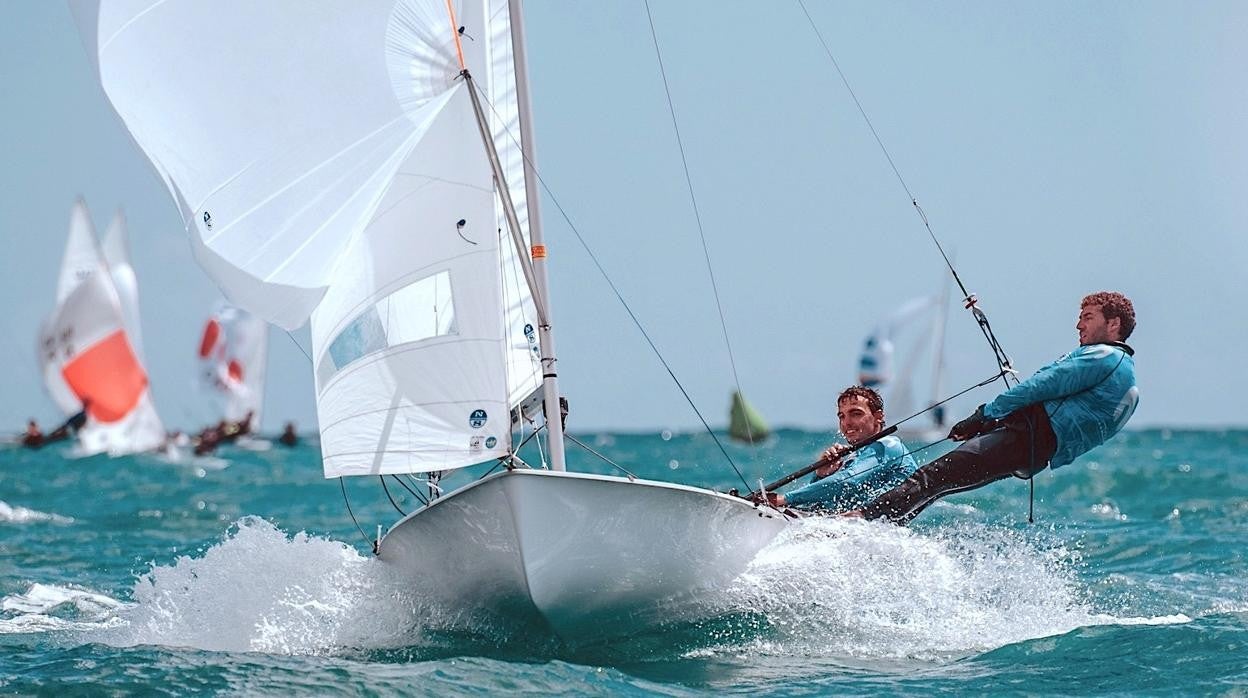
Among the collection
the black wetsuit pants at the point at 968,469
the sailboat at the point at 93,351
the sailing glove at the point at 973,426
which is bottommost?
the black wetsuit pants at the point at 968,469

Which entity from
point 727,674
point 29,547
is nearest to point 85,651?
point 727,674

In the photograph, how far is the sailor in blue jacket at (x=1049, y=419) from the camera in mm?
7422

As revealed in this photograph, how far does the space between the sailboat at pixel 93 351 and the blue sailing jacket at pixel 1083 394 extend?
30.6m

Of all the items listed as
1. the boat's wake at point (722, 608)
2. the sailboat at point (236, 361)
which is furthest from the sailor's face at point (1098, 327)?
the sailboat at point (236, 361)

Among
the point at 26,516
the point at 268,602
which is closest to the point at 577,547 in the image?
the point at 268,602

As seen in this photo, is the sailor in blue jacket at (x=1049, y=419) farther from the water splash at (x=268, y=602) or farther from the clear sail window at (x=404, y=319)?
the water splash at (x=268, y=602)

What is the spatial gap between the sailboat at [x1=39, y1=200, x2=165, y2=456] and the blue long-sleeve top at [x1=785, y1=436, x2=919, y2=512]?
29.8 m

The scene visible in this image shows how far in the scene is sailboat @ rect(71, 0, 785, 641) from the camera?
6.77m

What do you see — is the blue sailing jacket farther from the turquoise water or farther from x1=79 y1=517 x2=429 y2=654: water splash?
x1=79 y1=517 x2=429 y2=654: water splash

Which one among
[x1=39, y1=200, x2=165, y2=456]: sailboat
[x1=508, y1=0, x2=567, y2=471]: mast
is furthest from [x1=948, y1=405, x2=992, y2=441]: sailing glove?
[x1=39, y1=200, x2=165, y2=456]: sailboat

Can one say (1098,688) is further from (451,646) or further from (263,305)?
(263,305)

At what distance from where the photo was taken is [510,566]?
6.58 m

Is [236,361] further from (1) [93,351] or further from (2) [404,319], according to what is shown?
(2) [404,319]

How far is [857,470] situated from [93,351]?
30544 mm
